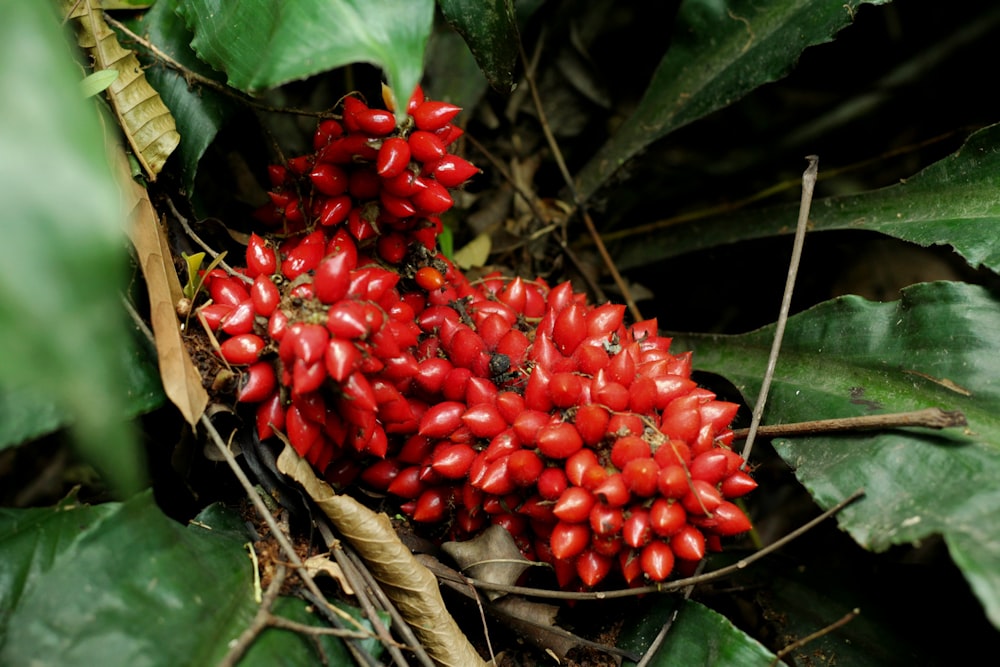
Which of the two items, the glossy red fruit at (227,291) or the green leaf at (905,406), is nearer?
the green leaf at (905,406)

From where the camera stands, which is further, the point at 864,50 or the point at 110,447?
the point at 864,50

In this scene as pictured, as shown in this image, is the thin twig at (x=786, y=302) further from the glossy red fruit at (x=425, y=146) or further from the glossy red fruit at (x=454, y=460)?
the glossy red fruit at (x=425, y=146)

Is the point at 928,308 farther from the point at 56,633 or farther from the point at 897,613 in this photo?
the point at 56,633

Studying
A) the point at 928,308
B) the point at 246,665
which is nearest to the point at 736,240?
the point at 928,308

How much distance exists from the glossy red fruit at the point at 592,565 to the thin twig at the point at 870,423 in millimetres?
415

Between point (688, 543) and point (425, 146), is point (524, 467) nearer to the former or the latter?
point (688, 543)

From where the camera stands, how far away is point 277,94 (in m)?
2.08

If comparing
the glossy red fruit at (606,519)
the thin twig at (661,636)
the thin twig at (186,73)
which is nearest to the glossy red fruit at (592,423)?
the glossy red fruit at (606,519)

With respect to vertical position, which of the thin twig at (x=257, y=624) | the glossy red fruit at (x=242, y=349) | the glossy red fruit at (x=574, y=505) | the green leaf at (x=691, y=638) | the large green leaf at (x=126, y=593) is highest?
the glossy red fruit at (x=242, y=349)

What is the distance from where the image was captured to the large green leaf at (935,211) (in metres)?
1.51

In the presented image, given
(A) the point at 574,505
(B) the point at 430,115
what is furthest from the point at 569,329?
(B) the point at 430,115

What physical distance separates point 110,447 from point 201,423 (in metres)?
0.68

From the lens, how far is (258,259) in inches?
56.2

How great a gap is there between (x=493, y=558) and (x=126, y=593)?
644 millimetres
